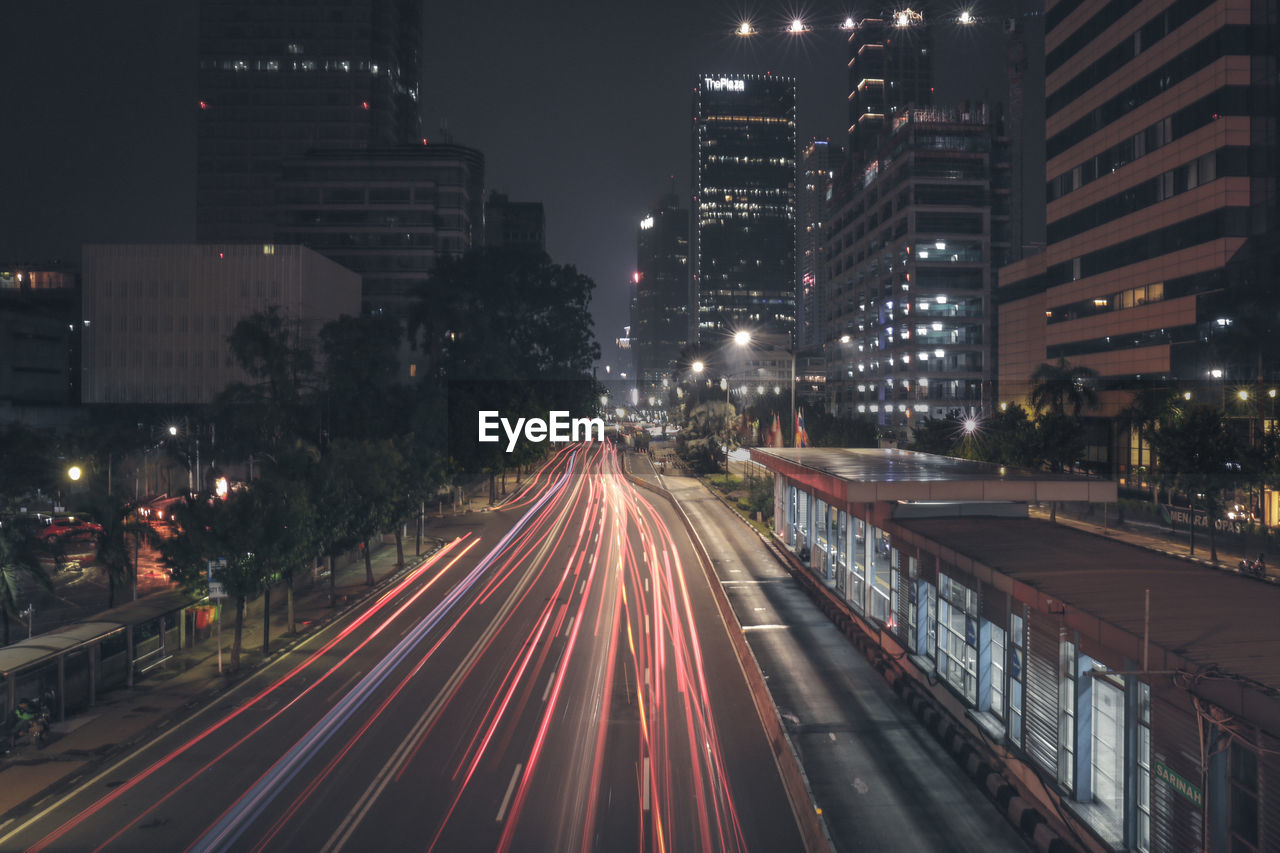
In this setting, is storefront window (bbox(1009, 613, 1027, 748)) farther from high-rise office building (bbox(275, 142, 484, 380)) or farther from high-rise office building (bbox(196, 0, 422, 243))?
high-rise office building (bbox(196, 0, 422, 243))

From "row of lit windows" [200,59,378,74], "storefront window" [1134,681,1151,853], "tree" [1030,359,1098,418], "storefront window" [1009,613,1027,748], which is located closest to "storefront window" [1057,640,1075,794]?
"storefront window" [1009,613,1027,748]

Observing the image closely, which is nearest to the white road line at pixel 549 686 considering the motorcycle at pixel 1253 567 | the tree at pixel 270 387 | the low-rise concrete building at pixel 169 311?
the motorcycle at pixel 1253 567

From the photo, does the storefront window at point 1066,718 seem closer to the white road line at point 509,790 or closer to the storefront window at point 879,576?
the white road line at point 509,790

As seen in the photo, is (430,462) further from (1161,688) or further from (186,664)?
(1161,688)

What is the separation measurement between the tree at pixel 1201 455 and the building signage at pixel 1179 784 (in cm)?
2918

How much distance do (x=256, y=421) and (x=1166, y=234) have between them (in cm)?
6158

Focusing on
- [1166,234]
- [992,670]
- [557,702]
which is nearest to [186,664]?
[557,702]

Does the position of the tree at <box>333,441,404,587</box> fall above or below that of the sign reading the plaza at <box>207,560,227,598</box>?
above

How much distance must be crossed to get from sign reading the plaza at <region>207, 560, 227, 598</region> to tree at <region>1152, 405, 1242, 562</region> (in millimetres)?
39212

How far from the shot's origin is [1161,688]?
10.7 meters

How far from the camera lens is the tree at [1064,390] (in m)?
55.7

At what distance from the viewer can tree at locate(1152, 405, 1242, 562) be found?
115 ft

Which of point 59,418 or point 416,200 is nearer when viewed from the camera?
point 59,418

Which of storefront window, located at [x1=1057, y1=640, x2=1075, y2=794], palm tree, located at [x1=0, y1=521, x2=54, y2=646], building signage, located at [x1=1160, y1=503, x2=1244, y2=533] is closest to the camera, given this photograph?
storefront window, located at [x1=1057, y1=640, x2=1075, y2=794]
